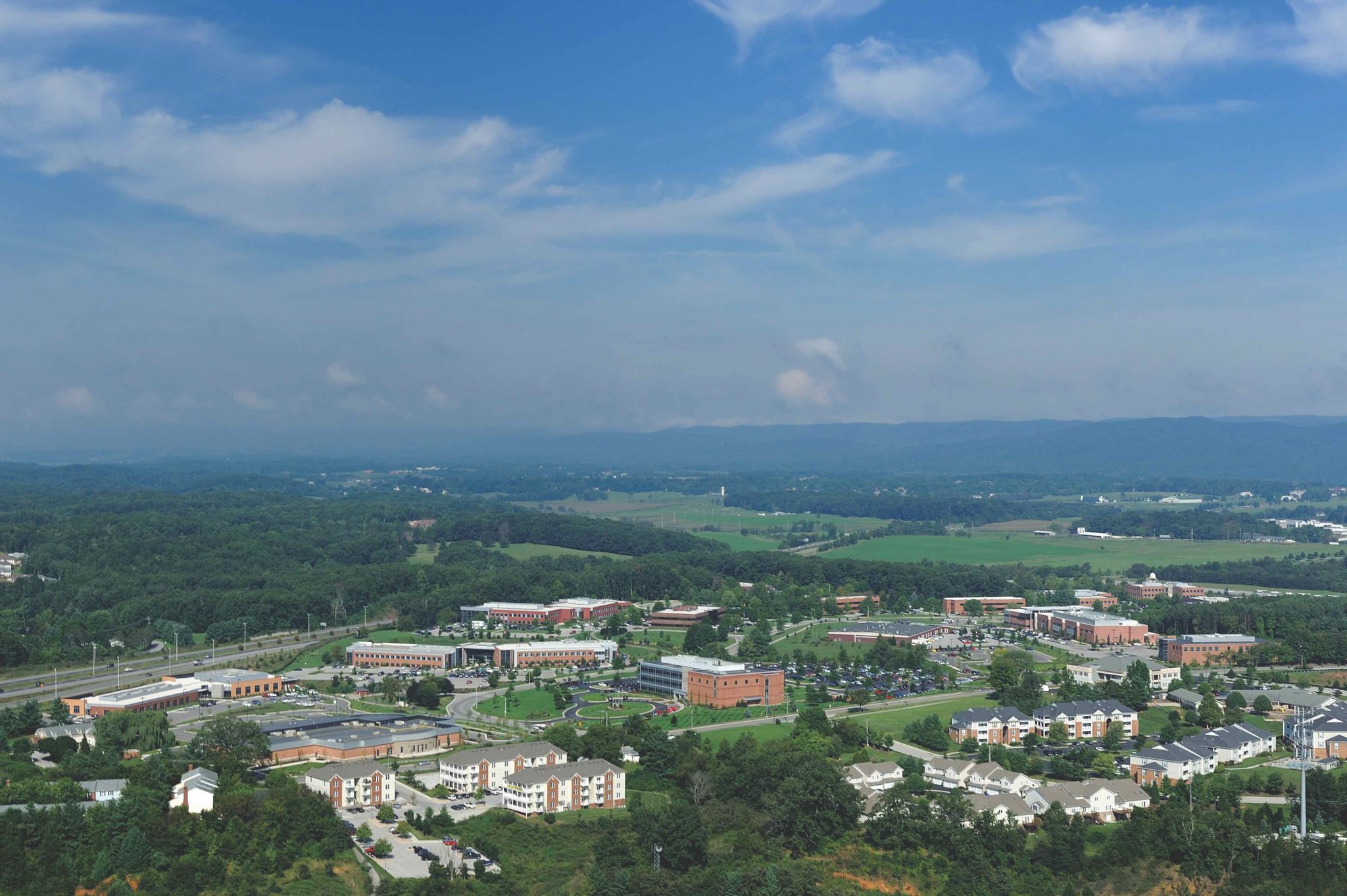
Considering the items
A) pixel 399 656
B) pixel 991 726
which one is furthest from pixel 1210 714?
pixel 399 656

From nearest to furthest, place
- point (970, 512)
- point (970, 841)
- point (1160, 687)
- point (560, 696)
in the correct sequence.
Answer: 1. point (970, 841)
2. point (560, 696)
3. point (1160, 687)
4. point (970, 512)

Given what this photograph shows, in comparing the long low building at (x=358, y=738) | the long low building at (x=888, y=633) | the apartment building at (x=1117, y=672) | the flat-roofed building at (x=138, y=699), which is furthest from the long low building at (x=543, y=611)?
the apartment building at (x=1117, y=672)

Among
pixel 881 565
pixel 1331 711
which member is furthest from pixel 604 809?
pixel 881 565

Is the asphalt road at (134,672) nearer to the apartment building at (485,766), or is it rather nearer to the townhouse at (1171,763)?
the apartment building at (485,766)

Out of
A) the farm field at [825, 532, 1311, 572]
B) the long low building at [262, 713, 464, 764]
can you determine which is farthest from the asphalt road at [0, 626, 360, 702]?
the farm field at [825, 532, 1311, 572]

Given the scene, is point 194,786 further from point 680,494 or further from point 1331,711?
point 680,494

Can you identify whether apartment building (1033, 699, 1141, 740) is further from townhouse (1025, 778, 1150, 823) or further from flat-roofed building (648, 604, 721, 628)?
flat-roofed building (648, 604, 721, 628)
